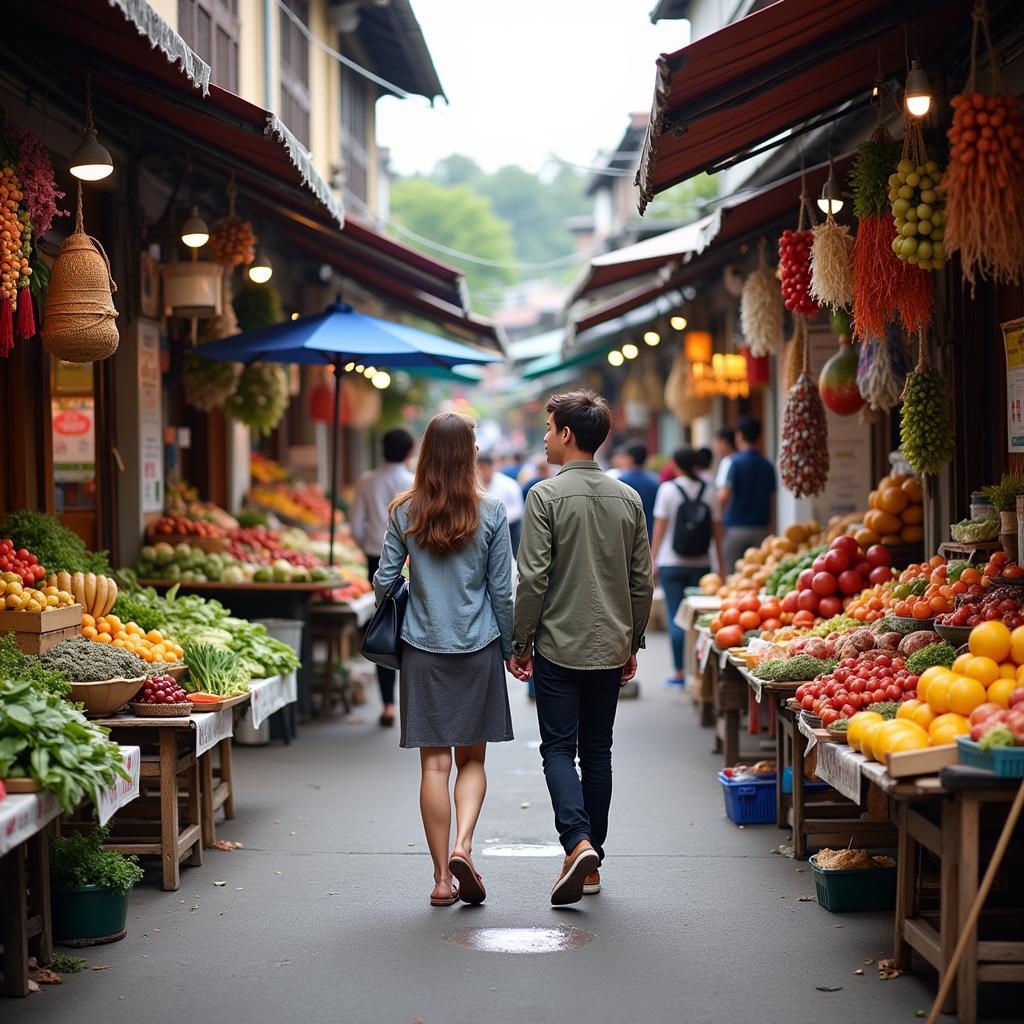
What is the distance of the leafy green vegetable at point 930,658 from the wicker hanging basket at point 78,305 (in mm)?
3913

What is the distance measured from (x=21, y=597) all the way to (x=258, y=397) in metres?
5.67

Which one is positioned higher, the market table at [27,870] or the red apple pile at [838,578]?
the red apple pile at [838,578]

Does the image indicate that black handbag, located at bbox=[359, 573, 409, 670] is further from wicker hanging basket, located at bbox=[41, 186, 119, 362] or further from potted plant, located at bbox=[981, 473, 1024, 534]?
potted plant, located at bbox=[981, 473, 1024, 534]

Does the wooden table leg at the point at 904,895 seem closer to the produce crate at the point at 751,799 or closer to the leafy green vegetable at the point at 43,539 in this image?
the produce crate at the point at 751,799

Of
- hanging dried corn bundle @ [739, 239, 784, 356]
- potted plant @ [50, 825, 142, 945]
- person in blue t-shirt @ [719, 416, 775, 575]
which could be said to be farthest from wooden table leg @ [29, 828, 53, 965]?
person in blue t-shirt @ [719, 416, 775, 575]

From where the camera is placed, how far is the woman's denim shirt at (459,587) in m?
6.12

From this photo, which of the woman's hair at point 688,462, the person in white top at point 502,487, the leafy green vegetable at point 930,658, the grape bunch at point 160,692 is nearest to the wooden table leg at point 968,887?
the leafy green vegetable at point 930,658

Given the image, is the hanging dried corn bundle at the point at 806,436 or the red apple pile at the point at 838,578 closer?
the red apple pile at the point at 838,578

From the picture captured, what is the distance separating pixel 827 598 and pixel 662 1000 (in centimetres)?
429

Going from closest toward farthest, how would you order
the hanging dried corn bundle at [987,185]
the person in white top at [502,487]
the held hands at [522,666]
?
the hanging dried corn bundle at [987,185] → the held hands at [522,666] → the person in white top at [502,487]

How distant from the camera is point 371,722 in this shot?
11344mm

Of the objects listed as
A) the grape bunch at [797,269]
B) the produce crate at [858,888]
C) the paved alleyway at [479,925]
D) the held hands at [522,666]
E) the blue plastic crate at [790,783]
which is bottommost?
the paved alleyway at [479,925]

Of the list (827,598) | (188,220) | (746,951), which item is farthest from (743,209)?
(746,951)

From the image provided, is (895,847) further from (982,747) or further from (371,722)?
(371,722)
